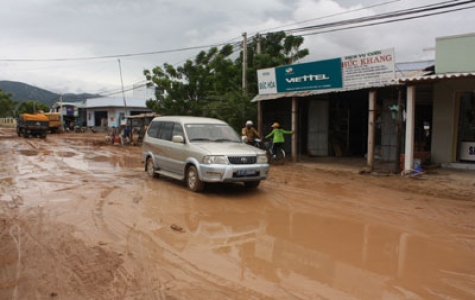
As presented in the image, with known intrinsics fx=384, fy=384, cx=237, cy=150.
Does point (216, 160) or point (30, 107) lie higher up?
point (30, 107)

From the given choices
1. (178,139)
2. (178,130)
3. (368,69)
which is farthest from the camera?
(368,69)

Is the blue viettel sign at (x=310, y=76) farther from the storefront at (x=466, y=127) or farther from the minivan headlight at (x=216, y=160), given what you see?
the minivan headlight at (x=216, y=160)

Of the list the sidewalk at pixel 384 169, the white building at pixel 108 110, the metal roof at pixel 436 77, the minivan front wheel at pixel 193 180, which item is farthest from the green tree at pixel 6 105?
the metal roof at pixel 436 77

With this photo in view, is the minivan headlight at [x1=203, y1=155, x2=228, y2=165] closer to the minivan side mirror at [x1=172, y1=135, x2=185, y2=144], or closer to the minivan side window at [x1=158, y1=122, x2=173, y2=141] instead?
the minivan side mirror at [x1=172, y1=135, x2=185, y2=144]

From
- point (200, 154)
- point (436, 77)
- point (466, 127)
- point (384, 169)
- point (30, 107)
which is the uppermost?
point (30, 107)

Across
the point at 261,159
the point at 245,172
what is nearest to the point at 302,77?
the point at 261,159

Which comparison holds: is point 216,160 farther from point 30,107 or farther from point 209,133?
point 30,107

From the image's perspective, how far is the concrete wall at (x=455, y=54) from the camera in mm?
10797

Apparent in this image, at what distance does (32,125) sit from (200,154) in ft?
104

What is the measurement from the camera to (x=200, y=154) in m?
8.88

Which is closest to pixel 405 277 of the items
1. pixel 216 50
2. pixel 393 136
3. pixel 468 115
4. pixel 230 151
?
pixel 230 151

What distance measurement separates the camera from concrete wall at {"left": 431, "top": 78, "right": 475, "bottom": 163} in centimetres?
1251

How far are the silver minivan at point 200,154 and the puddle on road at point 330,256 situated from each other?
72.8 inches

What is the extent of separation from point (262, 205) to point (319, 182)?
11.9ft
